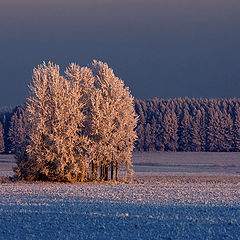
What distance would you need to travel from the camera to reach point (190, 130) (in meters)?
114

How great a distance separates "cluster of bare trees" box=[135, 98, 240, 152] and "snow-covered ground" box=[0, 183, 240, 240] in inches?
3640

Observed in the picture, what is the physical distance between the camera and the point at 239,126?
11469 cm

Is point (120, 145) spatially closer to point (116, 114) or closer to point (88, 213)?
point (116, 114)

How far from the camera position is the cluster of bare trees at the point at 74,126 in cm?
3519

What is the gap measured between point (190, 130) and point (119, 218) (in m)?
101

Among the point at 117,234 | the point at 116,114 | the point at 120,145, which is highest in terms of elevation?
the point at 116,114

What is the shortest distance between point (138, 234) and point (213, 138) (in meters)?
102

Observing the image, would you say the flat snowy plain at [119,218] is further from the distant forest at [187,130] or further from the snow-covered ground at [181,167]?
the distant forest at [187,130]

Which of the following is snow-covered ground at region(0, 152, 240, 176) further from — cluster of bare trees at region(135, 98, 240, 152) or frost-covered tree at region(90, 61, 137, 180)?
cluster of bare trees at region(135, 98, 240, 152)

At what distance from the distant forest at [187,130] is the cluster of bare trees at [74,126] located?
7641 cm

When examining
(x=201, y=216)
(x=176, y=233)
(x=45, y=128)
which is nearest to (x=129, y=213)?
(x=201, y=216)

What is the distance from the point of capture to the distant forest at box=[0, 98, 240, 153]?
112375 millimetres

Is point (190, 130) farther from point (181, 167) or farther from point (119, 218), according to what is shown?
point (119, 218)

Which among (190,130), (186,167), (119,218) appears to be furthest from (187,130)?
(119,218)
